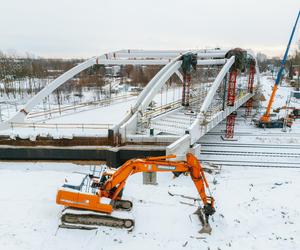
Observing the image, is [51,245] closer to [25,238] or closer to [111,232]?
[25,238]

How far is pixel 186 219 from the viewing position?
9.50 meters

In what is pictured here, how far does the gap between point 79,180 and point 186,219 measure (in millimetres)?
4532

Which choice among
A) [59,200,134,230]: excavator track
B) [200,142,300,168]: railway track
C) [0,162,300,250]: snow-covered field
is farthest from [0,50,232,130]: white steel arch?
[59,200,134,230]: excavator track

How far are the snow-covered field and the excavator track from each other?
206mm

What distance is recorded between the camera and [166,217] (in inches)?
380

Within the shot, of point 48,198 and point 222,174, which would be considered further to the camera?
point 222,174

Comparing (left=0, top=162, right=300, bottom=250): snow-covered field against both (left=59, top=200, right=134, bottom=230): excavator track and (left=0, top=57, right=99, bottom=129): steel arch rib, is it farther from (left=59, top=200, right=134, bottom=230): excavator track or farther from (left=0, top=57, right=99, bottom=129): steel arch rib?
(left=0, top=57, right=99, bottom=129): steel arch rib

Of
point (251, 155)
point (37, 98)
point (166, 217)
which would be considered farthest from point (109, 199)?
point (37, 98)

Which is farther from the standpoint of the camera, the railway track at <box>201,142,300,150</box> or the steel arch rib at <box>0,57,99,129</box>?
the railway track at <box>201,142,300,150</box>

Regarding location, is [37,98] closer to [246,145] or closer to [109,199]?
[109,199]

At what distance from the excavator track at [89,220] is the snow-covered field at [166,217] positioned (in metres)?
0.21

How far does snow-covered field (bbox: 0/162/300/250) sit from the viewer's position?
828 centimetres

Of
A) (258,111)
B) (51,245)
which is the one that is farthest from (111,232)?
(258,111)

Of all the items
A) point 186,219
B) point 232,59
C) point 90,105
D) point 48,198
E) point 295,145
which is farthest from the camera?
point 90,105
